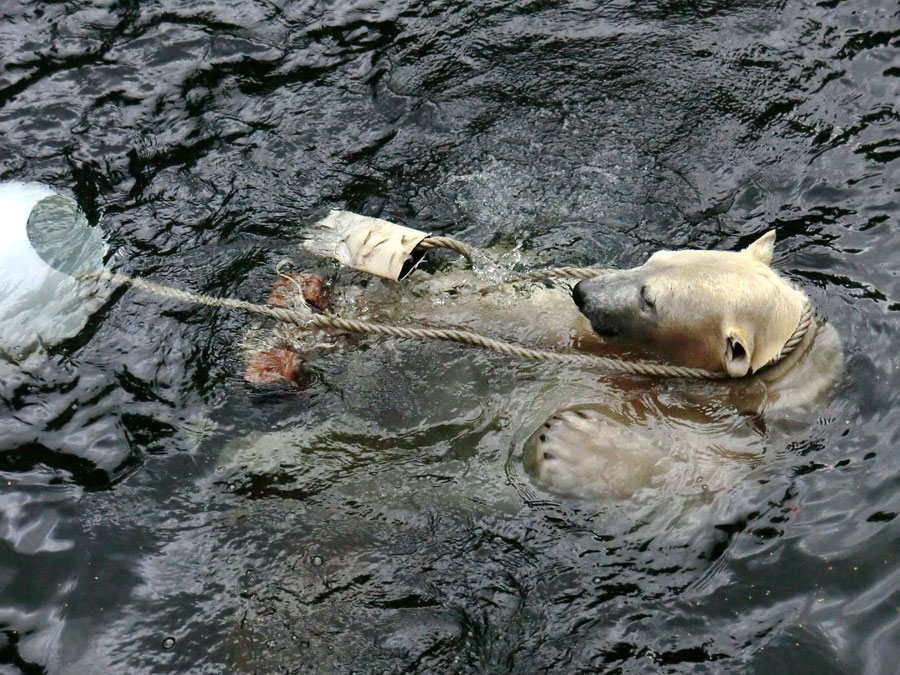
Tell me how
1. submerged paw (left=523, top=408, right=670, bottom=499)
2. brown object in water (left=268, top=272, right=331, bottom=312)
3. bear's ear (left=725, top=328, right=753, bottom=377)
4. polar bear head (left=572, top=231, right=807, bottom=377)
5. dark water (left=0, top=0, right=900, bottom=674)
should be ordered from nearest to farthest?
1. dark water (left=0, top=0, right=900, bottom=674)
2. submerged paw (left=523, top=408, right=670, bottom=499)
3. bear's ear (left=725, top=328, right=753, bottom=377)
4. polar bear head (left=572, top=231, right=807, bottom=377)
5. brown object in water (left=268, top=272, right=331, bottom=312)

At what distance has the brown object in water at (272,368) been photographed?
14.0ft

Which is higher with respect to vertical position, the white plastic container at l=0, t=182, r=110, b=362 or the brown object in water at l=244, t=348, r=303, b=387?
the white plastic container at l=0, t=182, r=110, b=362

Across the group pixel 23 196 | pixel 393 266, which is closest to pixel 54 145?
pixel 23 196

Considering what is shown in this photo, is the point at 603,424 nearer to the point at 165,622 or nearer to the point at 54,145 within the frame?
the point at 165,622

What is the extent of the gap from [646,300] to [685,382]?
1.56 feet

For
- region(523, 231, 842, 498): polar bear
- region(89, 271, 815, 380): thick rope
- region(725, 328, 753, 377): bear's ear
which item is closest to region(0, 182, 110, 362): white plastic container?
region(89, 271, 815, 380): thick rope

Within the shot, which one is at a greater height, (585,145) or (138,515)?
(585,145)

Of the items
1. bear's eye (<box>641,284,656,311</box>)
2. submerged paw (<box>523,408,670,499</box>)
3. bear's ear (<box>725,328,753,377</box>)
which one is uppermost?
bear's eye (<box>641,284,656,311</box>)

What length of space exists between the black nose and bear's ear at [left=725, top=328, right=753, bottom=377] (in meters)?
0.71

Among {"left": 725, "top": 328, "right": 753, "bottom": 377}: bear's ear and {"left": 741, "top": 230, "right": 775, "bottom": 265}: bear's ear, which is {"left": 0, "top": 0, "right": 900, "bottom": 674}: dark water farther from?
{"left": 741, "top": 230, "right": 775, "bottom": 265}: bear's ear

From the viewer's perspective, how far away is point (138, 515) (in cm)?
405

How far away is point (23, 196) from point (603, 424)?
3.35m

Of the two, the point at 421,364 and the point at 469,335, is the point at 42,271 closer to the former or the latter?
the point at 421,364

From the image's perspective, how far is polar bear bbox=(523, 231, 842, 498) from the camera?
13.4 feet
